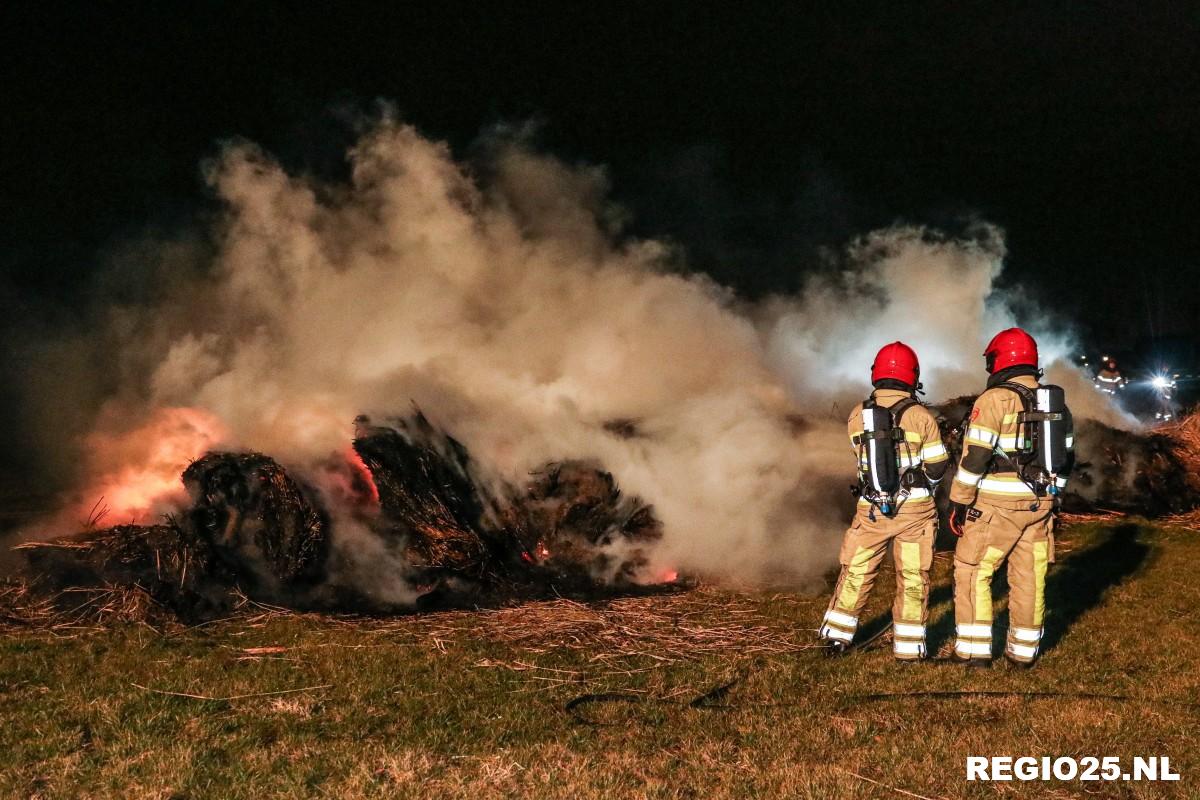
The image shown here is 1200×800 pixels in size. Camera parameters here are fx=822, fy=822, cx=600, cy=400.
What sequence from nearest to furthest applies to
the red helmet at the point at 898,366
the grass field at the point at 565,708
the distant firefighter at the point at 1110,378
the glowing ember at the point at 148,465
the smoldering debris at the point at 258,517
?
the grass field at the point at 565,708, the red helmet at the point at 898,366, the smoldering debris at the point at 258,517, the glowing ember at the point at 148,465, the distant firefighter at the point at 1110,378

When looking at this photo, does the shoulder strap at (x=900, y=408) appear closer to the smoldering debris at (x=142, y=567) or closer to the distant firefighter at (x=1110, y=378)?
the smoldering debris at (x=142, y=567)

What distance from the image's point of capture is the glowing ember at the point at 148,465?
7547 millimetres

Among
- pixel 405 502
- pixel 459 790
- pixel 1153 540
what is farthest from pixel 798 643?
pixel 1153 540

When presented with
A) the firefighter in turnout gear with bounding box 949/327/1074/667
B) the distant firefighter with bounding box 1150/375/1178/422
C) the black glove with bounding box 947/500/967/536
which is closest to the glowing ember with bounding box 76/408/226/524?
the black glove with bounding box 947/500/967/536

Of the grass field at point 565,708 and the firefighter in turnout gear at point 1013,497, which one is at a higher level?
the firefighter in turnout gear at point 1013,497

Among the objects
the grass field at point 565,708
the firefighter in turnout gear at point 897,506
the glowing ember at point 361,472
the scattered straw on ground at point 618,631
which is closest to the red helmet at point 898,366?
the firefighter in turnout gear at point 897,506

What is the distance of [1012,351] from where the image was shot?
5578 mm

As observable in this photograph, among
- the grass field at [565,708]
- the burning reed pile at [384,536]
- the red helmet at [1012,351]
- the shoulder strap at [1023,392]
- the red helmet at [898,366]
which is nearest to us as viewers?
the grass field at [565,708]

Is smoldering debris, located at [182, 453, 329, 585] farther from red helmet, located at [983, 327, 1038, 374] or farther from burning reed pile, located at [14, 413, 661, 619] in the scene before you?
red helmet, located at [983, 327, 1038, 374]

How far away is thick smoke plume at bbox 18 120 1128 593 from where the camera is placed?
8.66m

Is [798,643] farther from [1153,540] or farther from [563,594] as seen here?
[1153,540]

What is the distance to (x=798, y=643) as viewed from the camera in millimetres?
6023

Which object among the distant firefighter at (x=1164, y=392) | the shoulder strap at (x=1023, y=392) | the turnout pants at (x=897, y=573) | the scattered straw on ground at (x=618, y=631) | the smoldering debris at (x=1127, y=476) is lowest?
the scattered straw on ground at (x=618, y=631)

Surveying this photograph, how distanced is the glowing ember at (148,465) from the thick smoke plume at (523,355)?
36 mm
